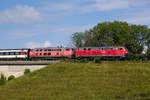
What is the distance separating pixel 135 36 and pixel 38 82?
49.6 metres

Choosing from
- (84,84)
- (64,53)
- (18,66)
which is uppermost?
(64,53)

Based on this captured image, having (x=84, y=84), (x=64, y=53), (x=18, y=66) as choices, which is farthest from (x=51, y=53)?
(x=84, y=84)

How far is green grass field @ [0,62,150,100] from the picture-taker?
91.0ft

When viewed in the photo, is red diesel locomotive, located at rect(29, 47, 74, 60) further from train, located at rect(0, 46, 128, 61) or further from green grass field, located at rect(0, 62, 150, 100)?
green grass field, located at rect(0, 62, 150, 100)

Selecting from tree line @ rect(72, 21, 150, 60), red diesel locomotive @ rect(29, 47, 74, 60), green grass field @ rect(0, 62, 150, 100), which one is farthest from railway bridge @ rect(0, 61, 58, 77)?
tree line @ rect(72, 21, 150, 60)

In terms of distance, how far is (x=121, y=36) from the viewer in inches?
2990

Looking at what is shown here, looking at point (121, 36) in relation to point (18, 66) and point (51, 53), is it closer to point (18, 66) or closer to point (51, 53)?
point (51, 53)

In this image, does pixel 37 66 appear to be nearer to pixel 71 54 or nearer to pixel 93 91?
pixel 71 54

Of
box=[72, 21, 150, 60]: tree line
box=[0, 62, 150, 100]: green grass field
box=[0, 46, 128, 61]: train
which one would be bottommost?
box=[0, 62, 150, 100]: green grass field

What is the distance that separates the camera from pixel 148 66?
4159 centimetres

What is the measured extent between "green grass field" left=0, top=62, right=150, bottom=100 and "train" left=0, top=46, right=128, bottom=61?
312 inches

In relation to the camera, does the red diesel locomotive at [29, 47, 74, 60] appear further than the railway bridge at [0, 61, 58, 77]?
Yes

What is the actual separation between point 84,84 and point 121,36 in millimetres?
45551

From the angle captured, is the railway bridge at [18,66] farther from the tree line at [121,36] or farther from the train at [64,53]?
the tree line at [121,36]
